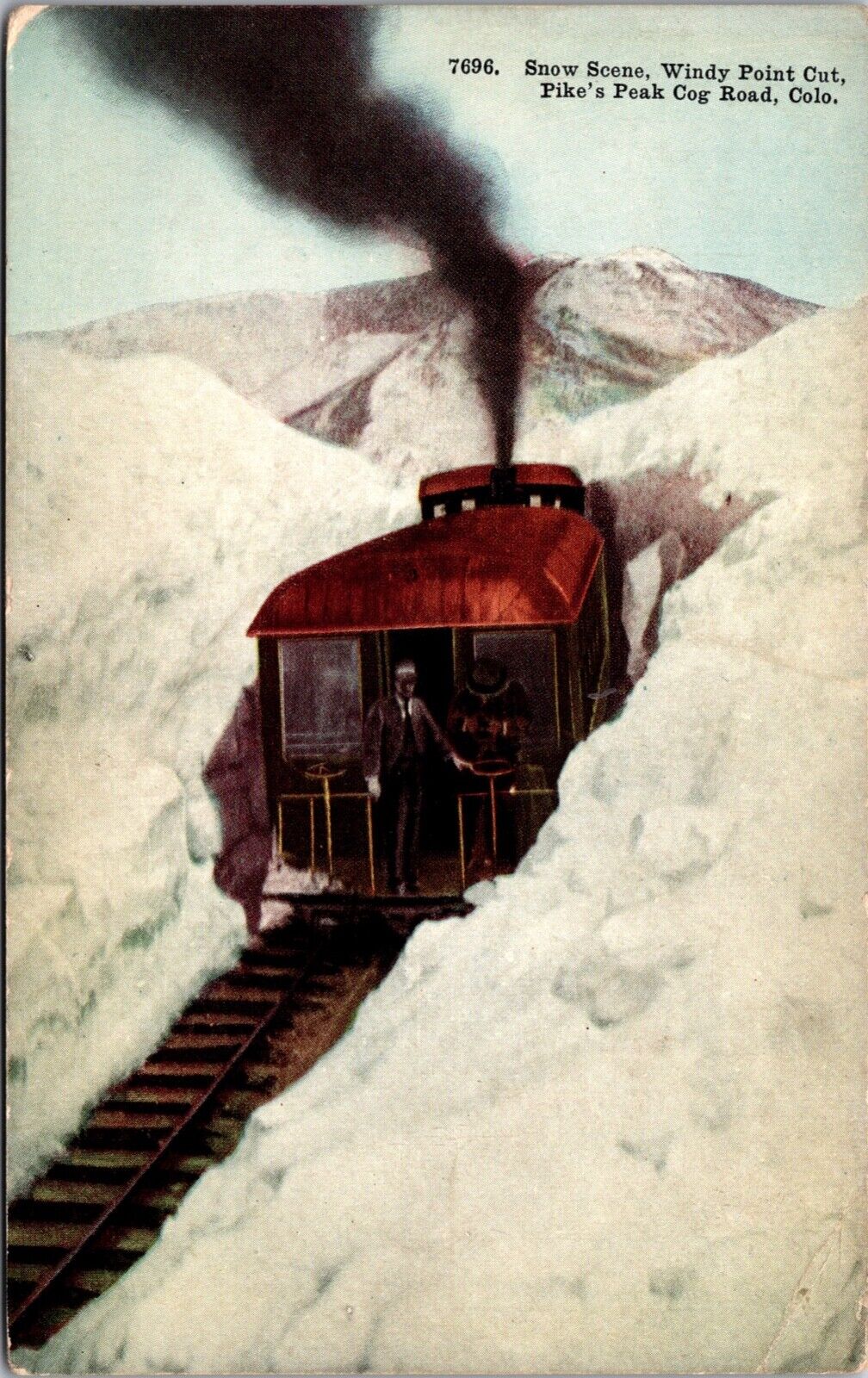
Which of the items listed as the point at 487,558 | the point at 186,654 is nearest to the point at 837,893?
the point at 487,558

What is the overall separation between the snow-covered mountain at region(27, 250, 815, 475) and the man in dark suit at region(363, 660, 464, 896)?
538 millimetres

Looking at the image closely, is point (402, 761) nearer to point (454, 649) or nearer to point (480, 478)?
point (454, 649)

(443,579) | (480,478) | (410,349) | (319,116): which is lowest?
(443,579)

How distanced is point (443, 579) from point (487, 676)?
9.7 inches

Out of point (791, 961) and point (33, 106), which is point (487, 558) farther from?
point (33, 106)

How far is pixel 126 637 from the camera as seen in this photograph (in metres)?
2.53

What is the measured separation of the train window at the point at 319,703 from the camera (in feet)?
8.43

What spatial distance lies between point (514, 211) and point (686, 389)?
58 cm

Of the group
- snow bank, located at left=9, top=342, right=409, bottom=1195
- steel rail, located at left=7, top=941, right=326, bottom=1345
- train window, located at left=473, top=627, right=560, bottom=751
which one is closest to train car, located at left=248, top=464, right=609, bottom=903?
train window, located at left=473, top=627, right=560, bottom=751

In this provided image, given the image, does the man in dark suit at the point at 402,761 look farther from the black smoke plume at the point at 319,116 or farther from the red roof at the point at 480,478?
the black smoke plume at the point at 319,116

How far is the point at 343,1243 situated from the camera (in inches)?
95.0

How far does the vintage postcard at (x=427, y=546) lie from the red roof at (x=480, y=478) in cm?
1

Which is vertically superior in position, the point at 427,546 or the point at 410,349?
the point at 410,349

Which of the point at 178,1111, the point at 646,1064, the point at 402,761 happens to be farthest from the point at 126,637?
the point at 646,1064
